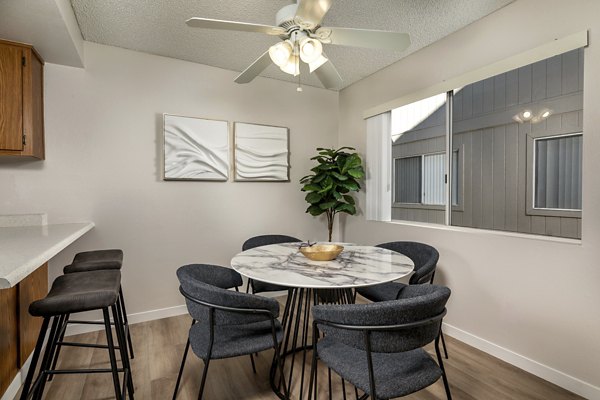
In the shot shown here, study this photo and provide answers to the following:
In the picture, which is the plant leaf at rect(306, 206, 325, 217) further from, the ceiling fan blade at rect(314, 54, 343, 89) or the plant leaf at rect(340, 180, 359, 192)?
the ceiling fan blade at rect(314, 54, 343, 89)

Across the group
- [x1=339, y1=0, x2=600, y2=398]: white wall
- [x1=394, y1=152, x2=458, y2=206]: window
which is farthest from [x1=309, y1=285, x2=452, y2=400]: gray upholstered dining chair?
[x1=394, y1=152, x2=458, y2=206]: window

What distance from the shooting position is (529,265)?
2.23 metres

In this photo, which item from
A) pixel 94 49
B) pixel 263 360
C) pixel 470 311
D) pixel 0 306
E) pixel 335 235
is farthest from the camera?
pixel 335 235

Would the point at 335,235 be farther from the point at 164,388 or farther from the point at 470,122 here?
the point at 164,388

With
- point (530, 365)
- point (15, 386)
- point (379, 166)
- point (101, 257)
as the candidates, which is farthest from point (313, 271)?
point (379, 166)

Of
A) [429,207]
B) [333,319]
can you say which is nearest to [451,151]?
[429,207]

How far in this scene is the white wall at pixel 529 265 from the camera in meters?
1.94

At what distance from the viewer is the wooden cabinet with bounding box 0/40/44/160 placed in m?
2.29

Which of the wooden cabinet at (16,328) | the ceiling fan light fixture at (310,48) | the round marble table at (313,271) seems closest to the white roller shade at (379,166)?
the round marble table at (313,271)

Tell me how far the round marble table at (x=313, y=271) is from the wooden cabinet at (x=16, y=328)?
131 cm

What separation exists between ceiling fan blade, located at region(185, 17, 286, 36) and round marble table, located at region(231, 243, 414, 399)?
4.43 ft

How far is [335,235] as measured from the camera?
4293 mm

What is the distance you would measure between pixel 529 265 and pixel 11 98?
155 inches

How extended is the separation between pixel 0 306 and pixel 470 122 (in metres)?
3.73
